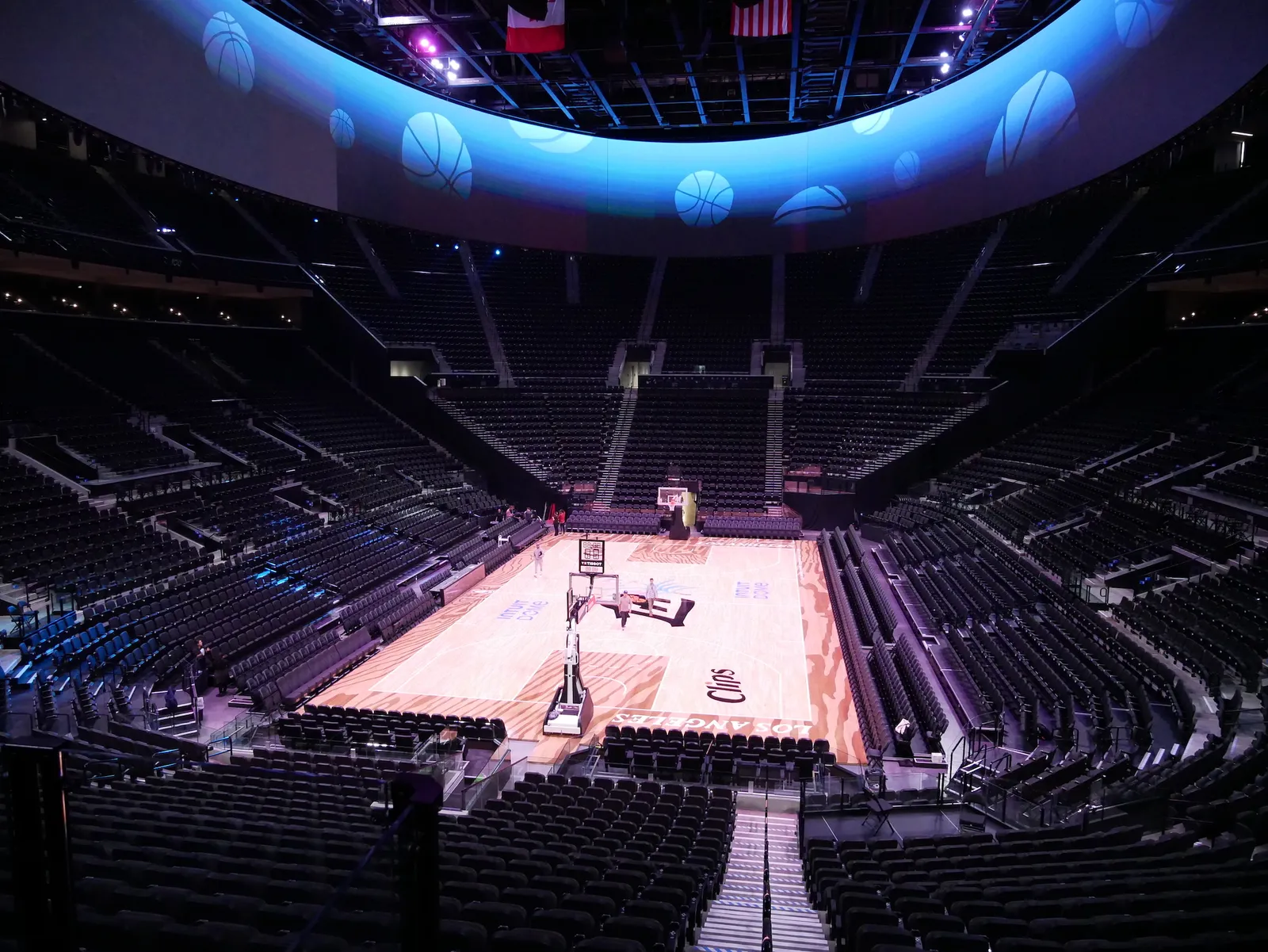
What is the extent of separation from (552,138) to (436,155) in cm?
619

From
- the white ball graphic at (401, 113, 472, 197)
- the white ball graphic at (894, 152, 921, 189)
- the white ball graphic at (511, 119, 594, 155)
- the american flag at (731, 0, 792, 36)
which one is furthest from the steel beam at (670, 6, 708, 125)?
the white ball graphic at (401, 113, 472, 197)

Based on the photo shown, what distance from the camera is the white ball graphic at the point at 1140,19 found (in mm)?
19531

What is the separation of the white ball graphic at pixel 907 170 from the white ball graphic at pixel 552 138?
13.9m

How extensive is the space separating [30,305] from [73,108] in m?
9.67

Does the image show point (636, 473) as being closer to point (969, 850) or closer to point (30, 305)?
point (30, 305)

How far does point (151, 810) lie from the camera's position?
7.59m

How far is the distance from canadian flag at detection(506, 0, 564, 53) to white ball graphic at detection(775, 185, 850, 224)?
2028 cm

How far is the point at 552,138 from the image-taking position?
36.5m

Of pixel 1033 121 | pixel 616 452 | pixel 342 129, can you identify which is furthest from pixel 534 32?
pixel 616 452

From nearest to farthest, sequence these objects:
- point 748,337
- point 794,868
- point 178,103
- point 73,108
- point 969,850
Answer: point 969,850 → point 794,868 → point 73,108 → point 178,103 → point 748,337

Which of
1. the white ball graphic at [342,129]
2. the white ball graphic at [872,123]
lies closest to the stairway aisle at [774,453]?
the white ball graphic at [872,123]

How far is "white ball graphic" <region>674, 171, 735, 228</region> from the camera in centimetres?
3825

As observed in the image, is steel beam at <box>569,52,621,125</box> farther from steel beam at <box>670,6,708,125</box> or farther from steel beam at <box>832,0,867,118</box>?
Result: steel beam at <box>832,0,867,118</box>

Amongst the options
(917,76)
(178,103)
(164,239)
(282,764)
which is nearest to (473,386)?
(164,239)
